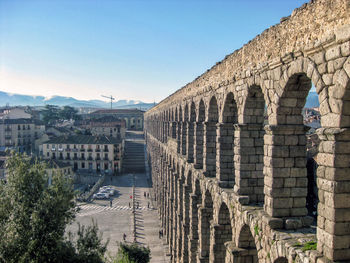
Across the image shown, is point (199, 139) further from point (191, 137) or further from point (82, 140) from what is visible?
Result: point (82, 140)

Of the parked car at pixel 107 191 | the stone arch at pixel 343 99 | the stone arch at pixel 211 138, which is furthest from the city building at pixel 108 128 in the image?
the stone arch at pixel 343 99

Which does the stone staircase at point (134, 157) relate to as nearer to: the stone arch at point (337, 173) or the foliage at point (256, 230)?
the foliage at point (256, 230)

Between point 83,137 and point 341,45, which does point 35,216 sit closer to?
point 341,45

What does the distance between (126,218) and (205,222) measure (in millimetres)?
28868

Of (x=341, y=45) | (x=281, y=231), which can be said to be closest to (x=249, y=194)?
(x=281, y=231)

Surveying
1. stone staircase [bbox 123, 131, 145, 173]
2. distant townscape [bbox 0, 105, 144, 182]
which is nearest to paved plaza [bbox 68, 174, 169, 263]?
distant townscape [bbox 0, 105, 144, 182]

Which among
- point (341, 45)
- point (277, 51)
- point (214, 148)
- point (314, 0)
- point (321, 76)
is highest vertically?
point (314, 0)

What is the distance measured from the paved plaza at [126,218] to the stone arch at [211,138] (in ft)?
52.5

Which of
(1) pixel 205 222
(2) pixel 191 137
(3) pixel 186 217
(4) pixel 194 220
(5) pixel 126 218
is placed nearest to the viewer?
(1) pixel 205 222

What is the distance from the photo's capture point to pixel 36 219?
17500 mm

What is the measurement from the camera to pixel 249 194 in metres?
12.3

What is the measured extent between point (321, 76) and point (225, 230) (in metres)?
9.86

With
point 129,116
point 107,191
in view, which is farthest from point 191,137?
point 129,116

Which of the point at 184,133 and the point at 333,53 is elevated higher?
the point at 333,53
